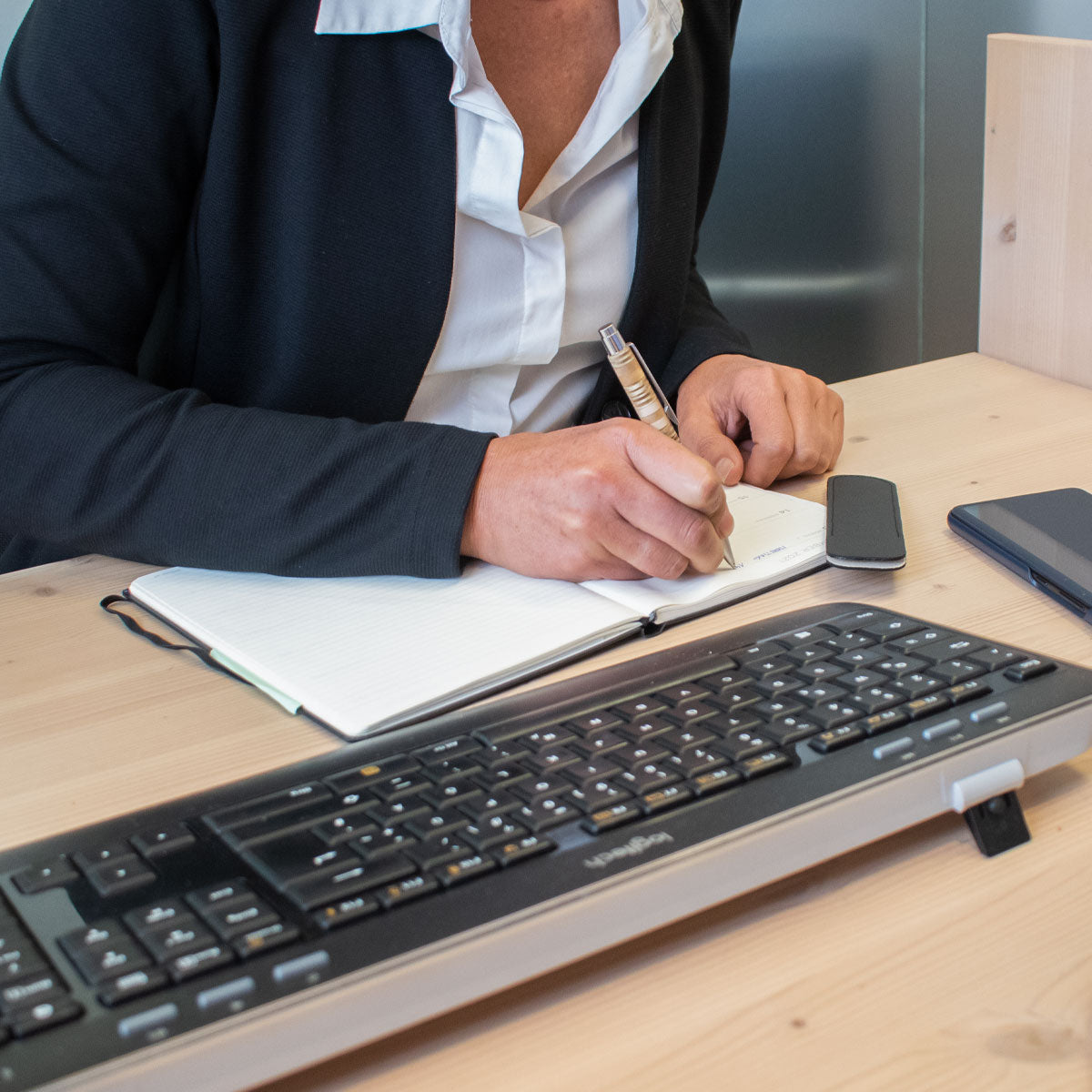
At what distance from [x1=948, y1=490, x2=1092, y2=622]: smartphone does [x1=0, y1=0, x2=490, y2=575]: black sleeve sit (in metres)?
0.30

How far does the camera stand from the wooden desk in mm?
357

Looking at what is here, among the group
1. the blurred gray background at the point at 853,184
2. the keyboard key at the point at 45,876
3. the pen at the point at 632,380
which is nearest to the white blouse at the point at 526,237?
the pen at the point at 632,380

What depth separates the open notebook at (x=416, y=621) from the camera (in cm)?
56

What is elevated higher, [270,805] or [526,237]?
[526,237]

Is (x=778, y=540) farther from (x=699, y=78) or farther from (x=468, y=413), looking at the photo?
(x=699, y=78)

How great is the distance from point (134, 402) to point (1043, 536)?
527 millimetres

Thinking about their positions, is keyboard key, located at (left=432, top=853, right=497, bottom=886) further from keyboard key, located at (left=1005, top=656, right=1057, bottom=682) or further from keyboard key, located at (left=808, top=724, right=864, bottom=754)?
keyboard key, located at (left=1005, top=656, right=1057, bottom=682)

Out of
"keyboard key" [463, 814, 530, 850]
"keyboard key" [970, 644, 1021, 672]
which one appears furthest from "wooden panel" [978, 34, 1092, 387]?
"keyboard key" [463, 814, 530, 850]

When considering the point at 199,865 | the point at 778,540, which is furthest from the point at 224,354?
the point at 199,865

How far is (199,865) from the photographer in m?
0.41

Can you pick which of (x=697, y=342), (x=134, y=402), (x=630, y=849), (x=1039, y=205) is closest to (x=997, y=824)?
(x=630, y=849)

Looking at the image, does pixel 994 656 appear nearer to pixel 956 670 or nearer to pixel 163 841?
pixel 956 670

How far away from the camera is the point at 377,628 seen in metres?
0.63

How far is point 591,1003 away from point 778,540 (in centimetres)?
39
